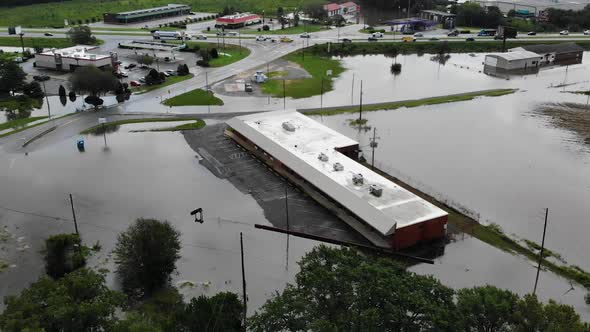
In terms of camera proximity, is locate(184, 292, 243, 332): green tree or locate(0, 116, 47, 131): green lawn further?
locate(0, 116, 47, 131): green lawn

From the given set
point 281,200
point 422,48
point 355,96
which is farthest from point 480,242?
point 422,48

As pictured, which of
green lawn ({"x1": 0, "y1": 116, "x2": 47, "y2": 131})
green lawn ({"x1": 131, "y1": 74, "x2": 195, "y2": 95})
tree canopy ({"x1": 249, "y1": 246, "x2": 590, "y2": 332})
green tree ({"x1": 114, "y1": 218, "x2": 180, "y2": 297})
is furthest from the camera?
green lawn ({"x1": 131, "y1": 74, "x2": 195, "y2": 95})

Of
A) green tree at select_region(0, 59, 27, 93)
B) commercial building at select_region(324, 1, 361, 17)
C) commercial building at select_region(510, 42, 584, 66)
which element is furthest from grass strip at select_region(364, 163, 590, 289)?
commercial building at select_region(324, 1, 361, 17)

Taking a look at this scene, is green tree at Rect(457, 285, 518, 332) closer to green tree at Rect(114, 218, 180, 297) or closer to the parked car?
green tree at Rect(114, 218, 180, 297)

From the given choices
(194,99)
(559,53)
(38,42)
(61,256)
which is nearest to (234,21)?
(38,42)

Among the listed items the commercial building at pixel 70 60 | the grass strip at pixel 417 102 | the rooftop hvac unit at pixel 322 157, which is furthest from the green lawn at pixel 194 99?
the rooftop hvac unit at pixel 322 157

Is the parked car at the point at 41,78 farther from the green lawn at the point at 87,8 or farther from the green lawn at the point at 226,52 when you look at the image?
the green lawn at the point at 87,8

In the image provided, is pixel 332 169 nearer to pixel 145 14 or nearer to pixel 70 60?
pixel 70 60

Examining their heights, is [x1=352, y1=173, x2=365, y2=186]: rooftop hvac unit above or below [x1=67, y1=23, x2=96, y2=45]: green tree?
below
